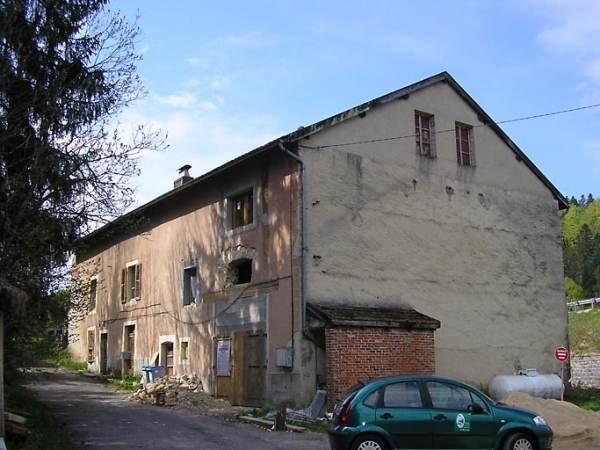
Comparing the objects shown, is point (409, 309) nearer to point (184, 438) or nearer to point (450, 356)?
point (450, 356)

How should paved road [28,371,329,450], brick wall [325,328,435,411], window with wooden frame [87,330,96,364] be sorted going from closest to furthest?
paved road [28,371,329,450] → brick wall [325,328,435,411] → window with wooden frame [87,330,96,364]

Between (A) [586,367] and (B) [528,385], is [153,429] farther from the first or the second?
(A) [586,367]

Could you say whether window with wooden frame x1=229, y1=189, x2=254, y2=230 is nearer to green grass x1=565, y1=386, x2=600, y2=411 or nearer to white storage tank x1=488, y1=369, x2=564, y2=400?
white storage tank x1=488, y1=369, x2=564, y2=400

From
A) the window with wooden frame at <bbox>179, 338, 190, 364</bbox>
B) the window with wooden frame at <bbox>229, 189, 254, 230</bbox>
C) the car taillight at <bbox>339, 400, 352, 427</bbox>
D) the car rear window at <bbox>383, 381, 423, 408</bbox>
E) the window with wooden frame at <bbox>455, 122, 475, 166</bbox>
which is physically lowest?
the car taillight at <bbox>339, 400, 352, 427</bbox>

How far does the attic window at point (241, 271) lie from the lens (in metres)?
18.7

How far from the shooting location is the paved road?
11.5 metres

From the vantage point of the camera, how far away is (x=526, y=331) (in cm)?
2017

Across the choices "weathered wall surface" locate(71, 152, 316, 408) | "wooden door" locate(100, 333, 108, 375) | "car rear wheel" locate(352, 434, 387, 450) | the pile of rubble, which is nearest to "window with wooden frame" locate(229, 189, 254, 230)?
"weathered wall surface" locate(71, 152, 316, 408)

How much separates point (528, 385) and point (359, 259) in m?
6.32

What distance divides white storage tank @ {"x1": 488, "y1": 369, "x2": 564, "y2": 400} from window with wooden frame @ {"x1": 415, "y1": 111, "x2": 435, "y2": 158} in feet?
22.1

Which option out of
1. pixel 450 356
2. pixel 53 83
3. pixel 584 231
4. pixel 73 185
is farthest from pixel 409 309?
pixel 584 231

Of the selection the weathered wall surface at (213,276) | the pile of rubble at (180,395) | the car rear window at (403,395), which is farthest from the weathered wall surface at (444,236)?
the car rear window at (403,395)

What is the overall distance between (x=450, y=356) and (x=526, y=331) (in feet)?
11.9

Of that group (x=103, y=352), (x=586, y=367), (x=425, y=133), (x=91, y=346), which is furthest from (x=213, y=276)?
(x=586, y=367)
